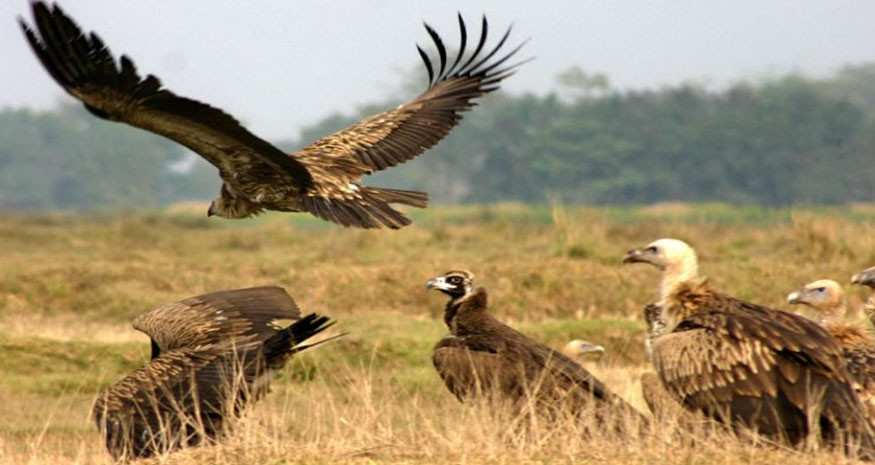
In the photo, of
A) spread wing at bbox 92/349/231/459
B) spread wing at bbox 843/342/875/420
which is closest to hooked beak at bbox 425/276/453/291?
spread wing at bbox 92/349/231/459

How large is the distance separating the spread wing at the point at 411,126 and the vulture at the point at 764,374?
98.4 inches

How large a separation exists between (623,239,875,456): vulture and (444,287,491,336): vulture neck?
1158 millimetres

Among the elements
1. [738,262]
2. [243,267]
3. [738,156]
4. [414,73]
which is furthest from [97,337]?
[414,73]

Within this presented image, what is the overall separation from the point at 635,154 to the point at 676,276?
54808 mm

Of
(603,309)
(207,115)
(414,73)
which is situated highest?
(414,73)

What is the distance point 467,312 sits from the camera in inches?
282

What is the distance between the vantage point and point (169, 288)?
13.4 m

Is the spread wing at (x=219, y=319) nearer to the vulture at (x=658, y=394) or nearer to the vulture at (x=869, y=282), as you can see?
the vulture at (x=658, y=394)

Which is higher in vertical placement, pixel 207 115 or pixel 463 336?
pixel 207 115

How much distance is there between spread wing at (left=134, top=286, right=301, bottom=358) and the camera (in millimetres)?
6867

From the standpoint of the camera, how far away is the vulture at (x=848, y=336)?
6.10m

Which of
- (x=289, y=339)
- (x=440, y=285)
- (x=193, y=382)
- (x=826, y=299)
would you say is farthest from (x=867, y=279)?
(x=193, y=382)

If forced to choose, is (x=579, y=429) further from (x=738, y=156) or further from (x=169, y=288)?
(x=738, y=156)

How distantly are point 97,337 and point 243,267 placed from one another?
4115mm
